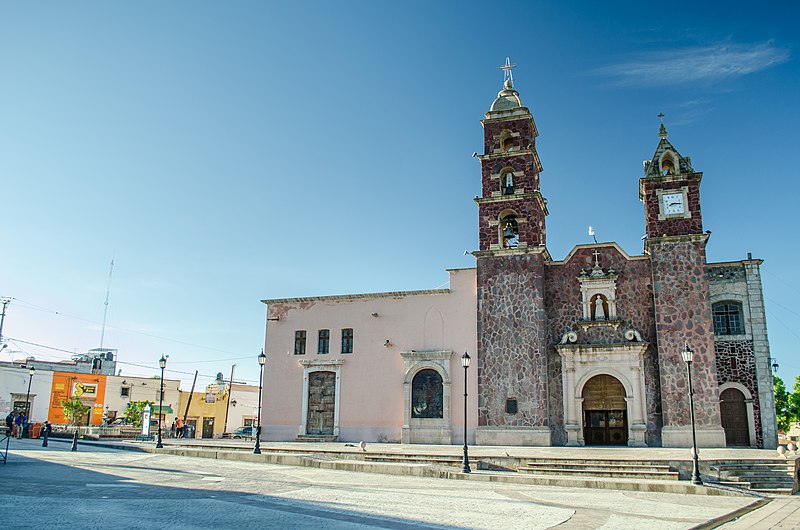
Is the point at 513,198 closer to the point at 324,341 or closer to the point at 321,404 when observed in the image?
the point at 324,341

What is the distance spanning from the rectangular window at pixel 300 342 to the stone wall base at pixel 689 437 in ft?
53.0

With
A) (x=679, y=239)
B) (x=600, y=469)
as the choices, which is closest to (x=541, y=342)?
(x=679, y=239)

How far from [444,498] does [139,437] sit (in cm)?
2600

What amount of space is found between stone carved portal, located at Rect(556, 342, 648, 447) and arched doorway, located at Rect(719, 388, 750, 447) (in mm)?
3111

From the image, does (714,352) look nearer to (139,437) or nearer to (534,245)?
(534,245)

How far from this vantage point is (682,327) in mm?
25578

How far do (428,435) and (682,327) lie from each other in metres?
11.1

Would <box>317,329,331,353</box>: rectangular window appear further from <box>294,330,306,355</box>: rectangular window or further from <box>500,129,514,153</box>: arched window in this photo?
<box>500,129,514,153</box>: arched window

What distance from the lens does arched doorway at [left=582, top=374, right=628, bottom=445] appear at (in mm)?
25969

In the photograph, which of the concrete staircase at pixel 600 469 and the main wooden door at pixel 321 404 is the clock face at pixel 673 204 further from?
the main wooden door at pixel 321 404

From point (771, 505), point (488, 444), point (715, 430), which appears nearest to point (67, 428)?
point (488, 444)

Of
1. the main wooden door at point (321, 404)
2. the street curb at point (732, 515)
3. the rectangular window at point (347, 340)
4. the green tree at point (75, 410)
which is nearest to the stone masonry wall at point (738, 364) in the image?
the street curb at point (732, 515)

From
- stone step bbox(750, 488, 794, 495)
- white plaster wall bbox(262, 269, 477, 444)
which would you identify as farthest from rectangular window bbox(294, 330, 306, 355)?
stone step bbox(750, 488, 794, 495)

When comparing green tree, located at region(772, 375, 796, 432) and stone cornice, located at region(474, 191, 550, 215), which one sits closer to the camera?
stone cornice, located at region(474, 191, 550, 215)
